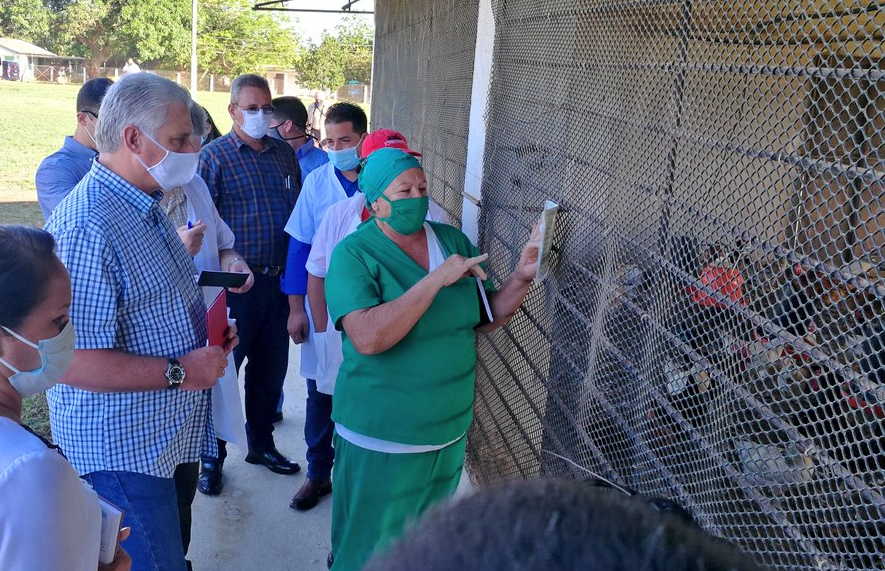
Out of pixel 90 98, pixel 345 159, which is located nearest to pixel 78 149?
pixel 90 98

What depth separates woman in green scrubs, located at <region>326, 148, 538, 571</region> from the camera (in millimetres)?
2330

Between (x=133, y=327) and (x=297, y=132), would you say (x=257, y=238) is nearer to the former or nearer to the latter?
(x=297, y=132)

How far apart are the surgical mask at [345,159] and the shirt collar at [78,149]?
3.84ft

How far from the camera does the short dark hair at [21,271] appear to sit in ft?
4.59

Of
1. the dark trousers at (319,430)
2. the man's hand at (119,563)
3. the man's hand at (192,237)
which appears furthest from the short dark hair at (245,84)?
the man's hand at (119,563)

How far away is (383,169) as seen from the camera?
2.46 metres

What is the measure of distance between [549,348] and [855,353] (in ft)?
4.92

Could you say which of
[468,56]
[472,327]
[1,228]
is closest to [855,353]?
[472,327]

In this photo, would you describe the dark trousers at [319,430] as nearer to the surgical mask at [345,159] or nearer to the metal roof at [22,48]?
the surgical mask at [345,159]

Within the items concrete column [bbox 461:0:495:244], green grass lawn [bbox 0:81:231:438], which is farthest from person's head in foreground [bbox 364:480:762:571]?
green grass lawn [bbox 0:81:231:438]

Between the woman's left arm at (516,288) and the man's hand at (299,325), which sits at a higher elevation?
the woman's left arm at (516,288)

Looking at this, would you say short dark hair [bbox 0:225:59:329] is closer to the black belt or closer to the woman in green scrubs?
the woman in green scrubs

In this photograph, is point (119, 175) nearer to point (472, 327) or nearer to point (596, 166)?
point (472, 327)

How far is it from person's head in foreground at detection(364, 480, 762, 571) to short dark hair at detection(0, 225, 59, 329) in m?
1.22
